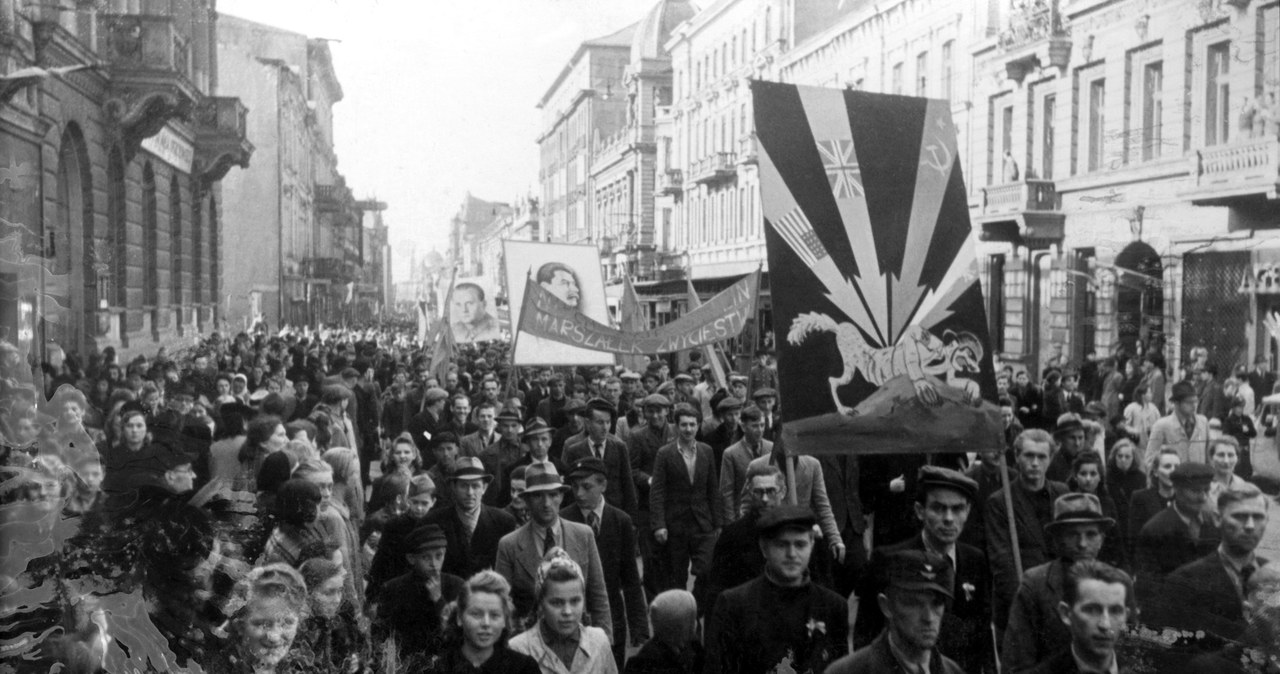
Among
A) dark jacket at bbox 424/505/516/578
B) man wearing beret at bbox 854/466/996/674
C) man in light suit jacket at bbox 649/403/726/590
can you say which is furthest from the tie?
man in light suit jacket at bbox 649/403/726/590

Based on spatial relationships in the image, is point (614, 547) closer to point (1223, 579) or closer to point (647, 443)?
point (1223, 579)

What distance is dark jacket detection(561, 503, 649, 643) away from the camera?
6461 millimetres

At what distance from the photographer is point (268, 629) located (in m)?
4.89

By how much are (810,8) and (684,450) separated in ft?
37.2

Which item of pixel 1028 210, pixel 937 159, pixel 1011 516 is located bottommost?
pixel 1011 516

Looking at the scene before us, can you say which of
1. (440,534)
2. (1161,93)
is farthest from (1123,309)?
(440,534)

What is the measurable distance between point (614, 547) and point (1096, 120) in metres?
12.2

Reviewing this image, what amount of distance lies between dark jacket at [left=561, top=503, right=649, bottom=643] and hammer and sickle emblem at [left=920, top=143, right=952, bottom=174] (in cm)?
241

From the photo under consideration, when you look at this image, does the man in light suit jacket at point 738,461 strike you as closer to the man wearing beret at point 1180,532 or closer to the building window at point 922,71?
the man wearing beret at point 1180,532

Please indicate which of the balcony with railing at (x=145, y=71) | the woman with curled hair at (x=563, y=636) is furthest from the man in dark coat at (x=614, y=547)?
Result: the balcony with railing at (x=145, y=71)

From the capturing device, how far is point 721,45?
19.8 m

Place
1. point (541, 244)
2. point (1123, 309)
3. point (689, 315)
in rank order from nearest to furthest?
point (689, 315) < point (541, 244) < point (1123, 309)

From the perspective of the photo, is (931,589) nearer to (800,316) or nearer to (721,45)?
(800,316)

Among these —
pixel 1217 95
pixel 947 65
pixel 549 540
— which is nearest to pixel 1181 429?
pixel 549 540
